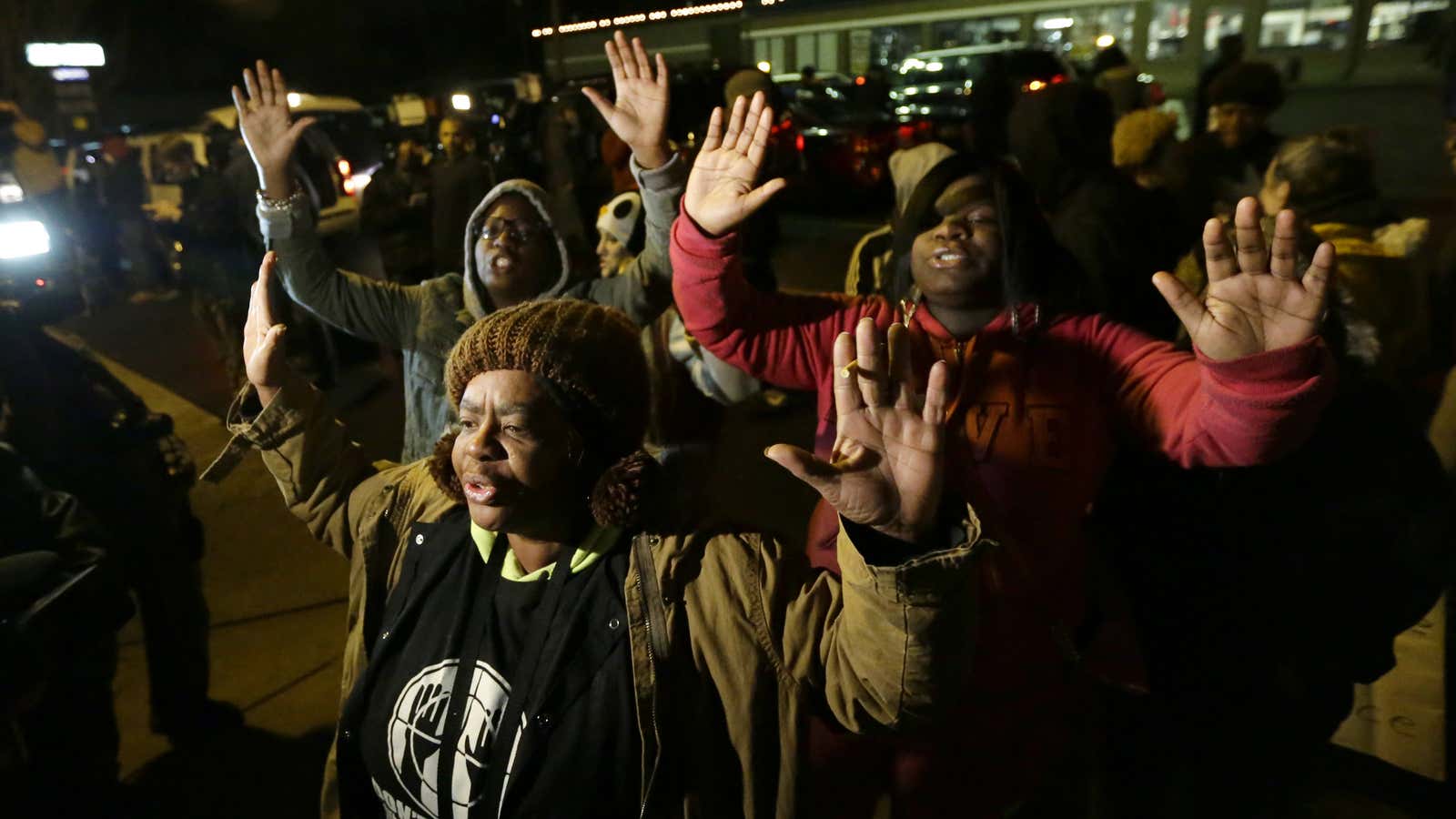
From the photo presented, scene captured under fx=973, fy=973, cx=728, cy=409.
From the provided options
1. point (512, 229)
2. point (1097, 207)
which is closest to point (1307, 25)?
point (1097, 207)

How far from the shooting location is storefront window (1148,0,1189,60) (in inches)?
737

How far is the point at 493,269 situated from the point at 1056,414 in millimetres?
1756

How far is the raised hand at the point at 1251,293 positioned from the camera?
1.55 meters

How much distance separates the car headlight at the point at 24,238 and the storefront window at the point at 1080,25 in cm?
1607

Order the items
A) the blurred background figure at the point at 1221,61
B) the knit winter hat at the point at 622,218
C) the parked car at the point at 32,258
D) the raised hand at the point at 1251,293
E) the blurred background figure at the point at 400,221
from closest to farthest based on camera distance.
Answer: the raised hand at the point at 1251,293, the parked car at the point at 32,258, the knit winter hat at the point at 622,218, the blurred background figure at the point at 1221,61, the blurred background figure at the point at 400,221

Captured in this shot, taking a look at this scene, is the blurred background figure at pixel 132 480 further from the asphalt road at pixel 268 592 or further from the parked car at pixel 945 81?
the parked car at pixel 945 81

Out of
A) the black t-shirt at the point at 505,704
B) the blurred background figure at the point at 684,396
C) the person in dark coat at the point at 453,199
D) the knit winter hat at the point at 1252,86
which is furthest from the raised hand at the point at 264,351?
the person in dark coat at the point at 453,199

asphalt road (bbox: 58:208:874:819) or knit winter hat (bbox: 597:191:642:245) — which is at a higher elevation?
knit winter hat (bbox: 597:191:642:245)

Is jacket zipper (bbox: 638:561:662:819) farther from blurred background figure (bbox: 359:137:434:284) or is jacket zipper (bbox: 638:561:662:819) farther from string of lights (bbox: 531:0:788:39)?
string of lights (bbox: 531:0:788:39)

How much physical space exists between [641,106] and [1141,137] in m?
2.46

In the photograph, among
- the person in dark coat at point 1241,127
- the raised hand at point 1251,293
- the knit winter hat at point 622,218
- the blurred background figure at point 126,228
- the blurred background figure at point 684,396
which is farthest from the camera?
the blurred background figure at point 126,228

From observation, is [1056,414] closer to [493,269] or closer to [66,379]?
[493,269]

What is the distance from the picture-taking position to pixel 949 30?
19250mm

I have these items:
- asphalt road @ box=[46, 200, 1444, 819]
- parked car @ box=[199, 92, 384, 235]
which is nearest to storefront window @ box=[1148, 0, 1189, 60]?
parked car @ box=[199, 92, 384, 235]
